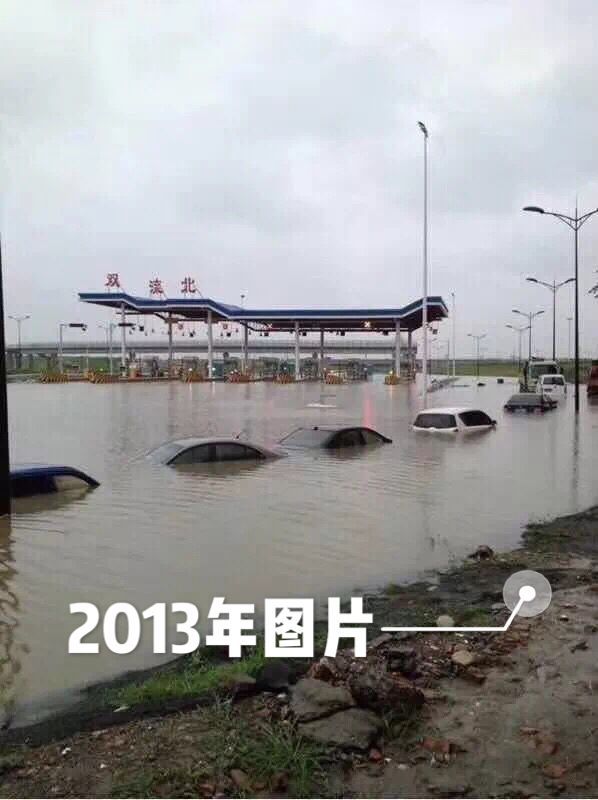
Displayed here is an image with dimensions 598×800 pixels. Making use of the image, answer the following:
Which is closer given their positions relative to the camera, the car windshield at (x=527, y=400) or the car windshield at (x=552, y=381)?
the car windshield at (x=527, y=400)

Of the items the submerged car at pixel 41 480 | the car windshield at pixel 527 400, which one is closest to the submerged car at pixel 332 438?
the submerged car at pixel 41 480

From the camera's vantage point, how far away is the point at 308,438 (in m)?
19.7

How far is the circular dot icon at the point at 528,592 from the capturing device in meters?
6.45

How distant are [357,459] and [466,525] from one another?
6974mm

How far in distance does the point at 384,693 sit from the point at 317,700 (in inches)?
15.4

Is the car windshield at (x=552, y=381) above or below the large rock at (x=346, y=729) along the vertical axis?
above

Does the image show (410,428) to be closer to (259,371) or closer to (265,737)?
(265,737)

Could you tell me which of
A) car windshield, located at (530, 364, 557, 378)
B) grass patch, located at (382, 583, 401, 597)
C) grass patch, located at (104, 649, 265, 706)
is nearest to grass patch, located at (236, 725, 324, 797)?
grass patch, located at (104, 649, 265, 706)

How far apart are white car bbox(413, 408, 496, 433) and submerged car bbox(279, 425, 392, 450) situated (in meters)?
4.07

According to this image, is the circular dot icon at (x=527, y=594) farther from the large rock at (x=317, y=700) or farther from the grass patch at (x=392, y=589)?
the large rock at (x=317, y=700)

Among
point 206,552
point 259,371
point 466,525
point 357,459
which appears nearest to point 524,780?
point 206,552

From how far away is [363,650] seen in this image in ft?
17.3

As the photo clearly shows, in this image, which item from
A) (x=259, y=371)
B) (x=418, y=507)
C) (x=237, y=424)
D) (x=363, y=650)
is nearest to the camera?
(x=363, y=650)

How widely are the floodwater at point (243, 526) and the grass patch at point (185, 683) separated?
1.90ft
